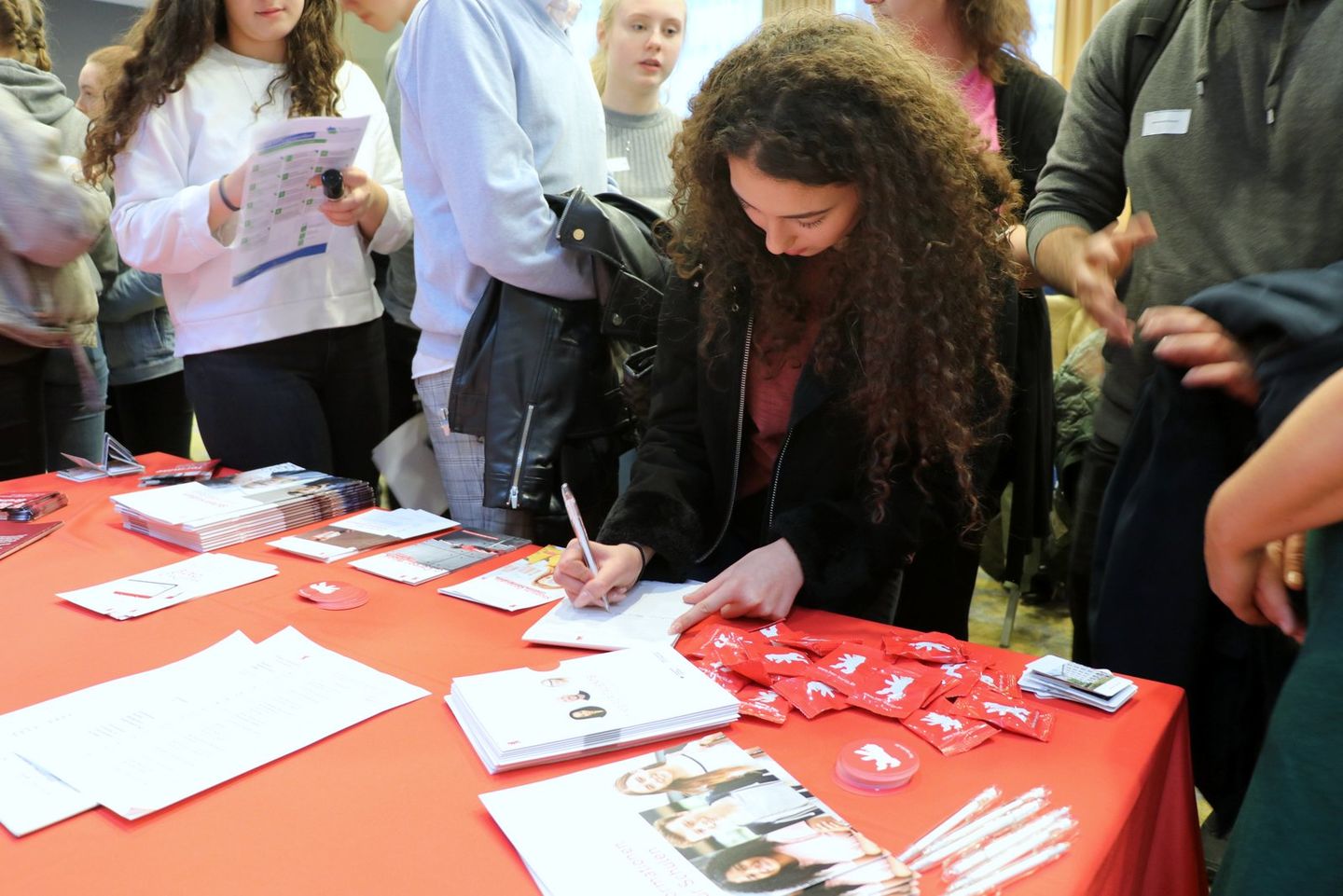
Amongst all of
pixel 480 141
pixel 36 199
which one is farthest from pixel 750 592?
pixel 36 199

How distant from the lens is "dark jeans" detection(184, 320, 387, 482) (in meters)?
1.96

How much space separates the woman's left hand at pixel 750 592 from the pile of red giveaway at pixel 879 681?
0.05 metres

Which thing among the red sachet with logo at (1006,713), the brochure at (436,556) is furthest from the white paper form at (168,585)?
the red sachet with logo at (1006,713)

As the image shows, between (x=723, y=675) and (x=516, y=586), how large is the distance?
0.40 meters

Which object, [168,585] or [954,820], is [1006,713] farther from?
[168,585]

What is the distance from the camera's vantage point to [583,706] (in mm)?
1011

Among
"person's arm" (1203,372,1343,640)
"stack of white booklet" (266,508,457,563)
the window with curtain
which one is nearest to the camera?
"person's arm" (1203,372,1343,640)

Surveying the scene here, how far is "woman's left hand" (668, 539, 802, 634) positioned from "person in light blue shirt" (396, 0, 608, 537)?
0.66m

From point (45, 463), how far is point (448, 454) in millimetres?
1063

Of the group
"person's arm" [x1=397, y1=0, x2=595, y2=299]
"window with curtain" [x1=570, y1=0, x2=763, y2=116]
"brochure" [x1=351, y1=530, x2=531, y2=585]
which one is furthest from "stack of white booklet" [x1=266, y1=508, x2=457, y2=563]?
"window with curtain" [x1=570, y1=0, x2=763, y2=116]

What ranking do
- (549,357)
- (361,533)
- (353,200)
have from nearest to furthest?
(361,533), (549,357), (353,200)

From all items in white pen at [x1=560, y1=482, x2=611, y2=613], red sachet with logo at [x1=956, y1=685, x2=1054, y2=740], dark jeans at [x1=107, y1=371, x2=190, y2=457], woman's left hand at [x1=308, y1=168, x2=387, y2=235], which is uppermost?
woman's left hand at [x1=308, y1=168, x2=387, y2=235]

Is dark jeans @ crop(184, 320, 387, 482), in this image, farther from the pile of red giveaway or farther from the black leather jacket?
the pile of red giveaway

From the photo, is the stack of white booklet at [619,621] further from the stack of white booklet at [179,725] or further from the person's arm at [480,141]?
the person's arm at [480,141]
